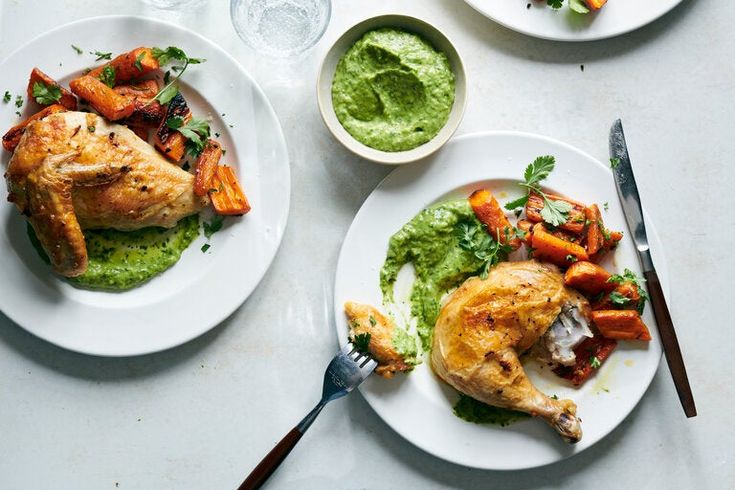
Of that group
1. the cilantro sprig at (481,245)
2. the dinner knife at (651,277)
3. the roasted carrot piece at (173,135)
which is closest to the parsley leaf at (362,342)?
the cilantro sprig at (481,245)

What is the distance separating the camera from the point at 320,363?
11.6 ft

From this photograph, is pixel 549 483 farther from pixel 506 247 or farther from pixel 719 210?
pixel 719 210

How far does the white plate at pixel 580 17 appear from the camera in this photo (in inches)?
136

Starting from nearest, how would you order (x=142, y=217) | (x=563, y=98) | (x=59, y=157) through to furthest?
(x=59, y=157) < (x=142, y=217) < (x=563, y=98)

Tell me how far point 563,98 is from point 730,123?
85 centimetres

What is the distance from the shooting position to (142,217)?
10.6 ft

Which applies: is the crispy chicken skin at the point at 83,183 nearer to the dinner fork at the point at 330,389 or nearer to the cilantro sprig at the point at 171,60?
the cilantro sprig at the point at 171,60

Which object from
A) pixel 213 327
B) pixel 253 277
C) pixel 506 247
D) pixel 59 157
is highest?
pixel 59 157

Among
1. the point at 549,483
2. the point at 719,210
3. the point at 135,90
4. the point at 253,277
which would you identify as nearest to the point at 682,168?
the point at 719,210

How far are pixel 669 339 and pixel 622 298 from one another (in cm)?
32

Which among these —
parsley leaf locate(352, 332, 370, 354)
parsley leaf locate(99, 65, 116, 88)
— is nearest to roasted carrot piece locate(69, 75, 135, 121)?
parsley leaf locate(99, 65, 116, 88)

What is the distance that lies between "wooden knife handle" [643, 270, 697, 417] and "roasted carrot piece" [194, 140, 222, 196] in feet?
6.65

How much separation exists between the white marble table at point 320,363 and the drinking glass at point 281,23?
0.36 ft

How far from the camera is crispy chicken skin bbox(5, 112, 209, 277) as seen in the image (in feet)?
9.95
